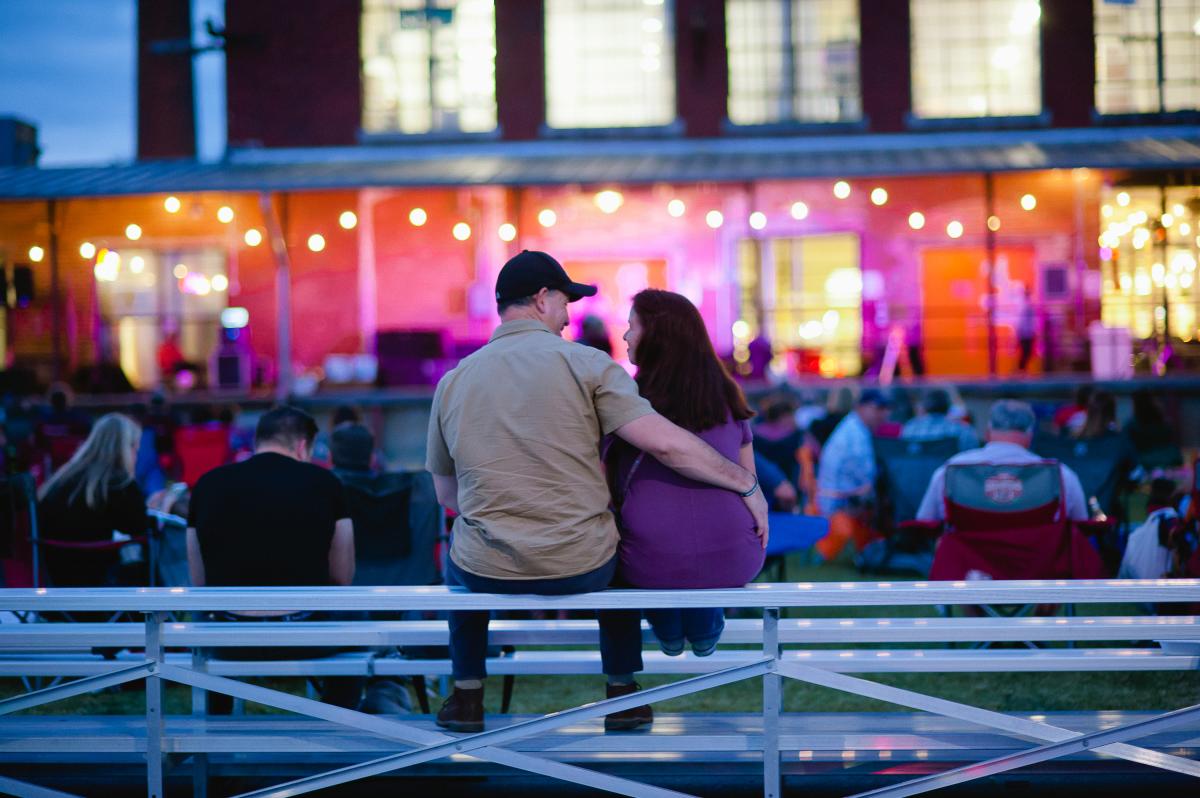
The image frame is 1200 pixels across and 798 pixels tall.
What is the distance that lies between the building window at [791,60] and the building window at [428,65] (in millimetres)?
3834

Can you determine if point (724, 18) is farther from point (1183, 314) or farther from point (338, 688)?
point (338, 688)

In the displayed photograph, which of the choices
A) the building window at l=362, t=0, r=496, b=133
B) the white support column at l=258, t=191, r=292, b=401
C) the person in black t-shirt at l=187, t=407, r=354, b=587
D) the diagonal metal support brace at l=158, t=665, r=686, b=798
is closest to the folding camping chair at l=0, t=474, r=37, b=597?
the person in black t-shirt at l=187, t=407, r=354, b=587

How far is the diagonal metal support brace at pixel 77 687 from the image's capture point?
3.24 metres

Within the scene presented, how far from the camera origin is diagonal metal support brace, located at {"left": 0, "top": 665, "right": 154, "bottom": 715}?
3242 mm

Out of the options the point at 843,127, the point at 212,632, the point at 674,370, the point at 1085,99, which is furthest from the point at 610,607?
the point at 1085,99

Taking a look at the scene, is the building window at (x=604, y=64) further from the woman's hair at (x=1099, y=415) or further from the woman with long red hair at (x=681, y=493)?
the woman with long red hair at (x=681, y=493)

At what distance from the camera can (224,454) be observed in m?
10.9

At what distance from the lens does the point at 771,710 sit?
318 cm

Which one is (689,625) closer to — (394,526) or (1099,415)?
(394,526)

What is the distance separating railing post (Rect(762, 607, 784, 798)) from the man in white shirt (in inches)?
110

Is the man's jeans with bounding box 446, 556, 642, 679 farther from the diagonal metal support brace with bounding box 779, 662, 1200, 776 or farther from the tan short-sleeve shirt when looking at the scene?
the diagonal metal support brace with bounding box 779, 662, 1200, 776

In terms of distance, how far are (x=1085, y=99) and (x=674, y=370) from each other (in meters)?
16.6

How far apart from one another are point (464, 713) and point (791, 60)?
16.5 meters

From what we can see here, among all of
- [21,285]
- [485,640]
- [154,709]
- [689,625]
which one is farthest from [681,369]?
[21,285]
